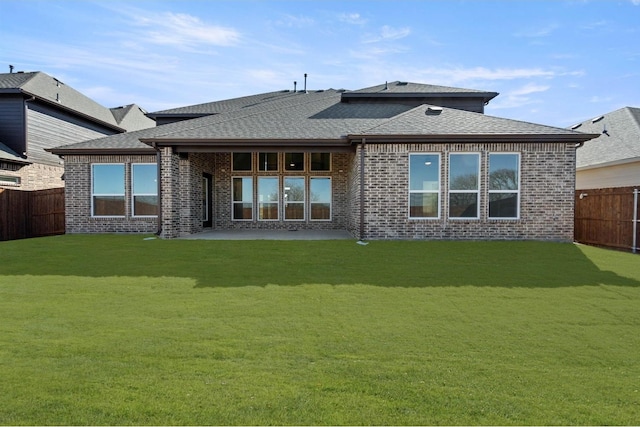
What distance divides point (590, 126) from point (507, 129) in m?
10.9

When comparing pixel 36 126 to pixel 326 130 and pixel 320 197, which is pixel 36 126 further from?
pixel 326 130

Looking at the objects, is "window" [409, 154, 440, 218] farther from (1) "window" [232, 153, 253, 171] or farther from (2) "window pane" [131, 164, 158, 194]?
(2) "window pane" [131, 164, 158, 194]

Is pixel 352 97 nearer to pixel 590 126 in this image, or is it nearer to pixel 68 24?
pixel 68 24

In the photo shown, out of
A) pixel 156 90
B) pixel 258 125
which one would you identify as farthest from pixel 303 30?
pixel 156 90

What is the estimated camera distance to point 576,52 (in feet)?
35.8

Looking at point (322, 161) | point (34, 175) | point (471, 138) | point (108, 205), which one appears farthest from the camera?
point (34, 175)

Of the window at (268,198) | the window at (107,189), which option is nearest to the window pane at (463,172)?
the window at (268,198)

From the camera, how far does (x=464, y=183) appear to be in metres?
10.9

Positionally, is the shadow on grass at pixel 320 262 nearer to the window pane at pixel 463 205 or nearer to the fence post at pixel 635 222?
the window pane at pixel 463 205

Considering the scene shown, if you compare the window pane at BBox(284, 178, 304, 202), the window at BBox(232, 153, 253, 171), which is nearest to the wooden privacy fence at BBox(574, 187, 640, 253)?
the window pane at BBox(284, 178, 304, 202)

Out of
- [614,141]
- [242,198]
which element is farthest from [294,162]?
[614,141]

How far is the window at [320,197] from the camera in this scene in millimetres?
14906

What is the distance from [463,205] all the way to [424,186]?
1277 millimetres

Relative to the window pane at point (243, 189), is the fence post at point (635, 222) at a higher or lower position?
lower
